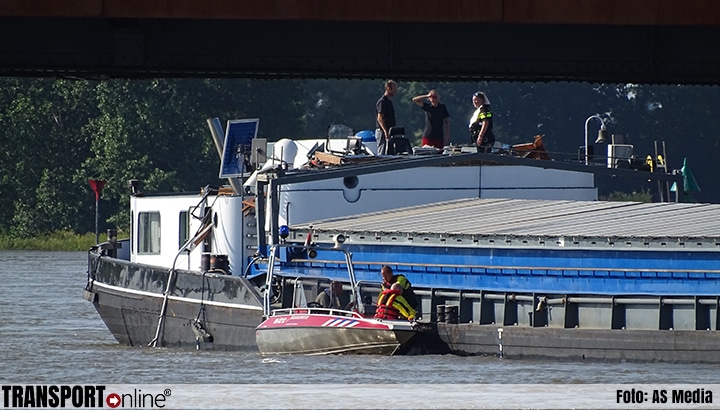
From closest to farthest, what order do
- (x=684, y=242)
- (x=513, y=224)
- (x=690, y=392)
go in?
1. (x=690, y=392)
2. (x=684, y=242)
3. (x=513, y=224)

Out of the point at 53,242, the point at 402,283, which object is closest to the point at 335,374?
the point at 402,283

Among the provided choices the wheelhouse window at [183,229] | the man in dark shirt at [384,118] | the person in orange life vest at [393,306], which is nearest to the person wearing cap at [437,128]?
the man in dark shirt at [384,118]

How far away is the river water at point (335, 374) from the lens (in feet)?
54.3

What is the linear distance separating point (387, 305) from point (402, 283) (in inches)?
14.0

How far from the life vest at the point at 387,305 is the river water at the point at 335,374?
647 millimetres

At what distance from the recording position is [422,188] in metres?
26.5

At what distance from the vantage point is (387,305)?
23.0 metres

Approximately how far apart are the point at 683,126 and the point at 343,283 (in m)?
54.1

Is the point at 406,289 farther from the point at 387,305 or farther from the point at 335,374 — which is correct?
the point at 335,374

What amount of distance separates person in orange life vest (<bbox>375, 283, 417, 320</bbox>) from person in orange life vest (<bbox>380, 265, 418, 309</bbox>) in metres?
0.07

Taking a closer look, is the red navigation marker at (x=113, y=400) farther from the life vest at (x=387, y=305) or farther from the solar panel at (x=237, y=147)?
the solar panel at (x=237, y=147)

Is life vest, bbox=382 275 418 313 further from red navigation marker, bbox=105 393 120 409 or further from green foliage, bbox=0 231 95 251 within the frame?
green foliage, bbox=0 231 95 251

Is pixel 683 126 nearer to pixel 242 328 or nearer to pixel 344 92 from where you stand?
pixel 344 92

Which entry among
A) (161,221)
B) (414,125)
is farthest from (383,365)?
Answer: (414,125)
